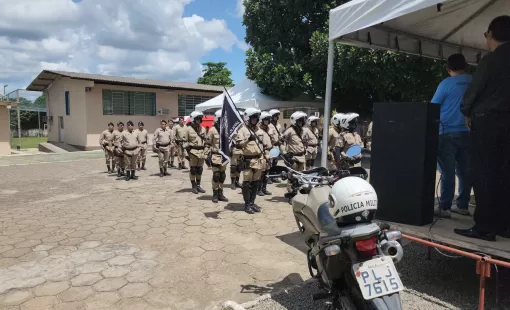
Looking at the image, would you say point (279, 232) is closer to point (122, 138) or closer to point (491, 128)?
point (491, 128)

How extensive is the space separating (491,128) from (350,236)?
6.02 feet

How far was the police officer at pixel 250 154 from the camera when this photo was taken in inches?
265

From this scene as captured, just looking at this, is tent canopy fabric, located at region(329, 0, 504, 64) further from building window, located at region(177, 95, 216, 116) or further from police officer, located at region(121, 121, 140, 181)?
building window, located at region(177, 95, 216, 116)

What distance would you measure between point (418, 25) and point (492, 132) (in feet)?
11.5

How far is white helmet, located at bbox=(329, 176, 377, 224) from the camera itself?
2.42 meters

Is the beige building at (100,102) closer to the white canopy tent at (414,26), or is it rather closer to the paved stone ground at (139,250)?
the paved stone ground at (139,250)

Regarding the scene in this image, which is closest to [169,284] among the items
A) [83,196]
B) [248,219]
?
[248,219]

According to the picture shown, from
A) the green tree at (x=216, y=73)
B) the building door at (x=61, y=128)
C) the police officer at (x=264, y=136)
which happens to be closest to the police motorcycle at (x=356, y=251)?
the police officer at (x=264, y=136)

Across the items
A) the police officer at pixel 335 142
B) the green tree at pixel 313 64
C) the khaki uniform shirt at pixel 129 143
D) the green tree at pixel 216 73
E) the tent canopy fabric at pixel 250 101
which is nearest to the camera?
the police officer at pixel 335 142

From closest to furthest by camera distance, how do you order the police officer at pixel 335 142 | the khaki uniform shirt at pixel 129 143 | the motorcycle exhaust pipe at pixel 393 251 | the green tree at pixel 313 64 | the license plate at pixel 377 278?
the license plate at pixel 377 278
the motorcycle exhaust pipe at pixel 393 251
the police officer at pixel 335 142
the khaki uniform shirt at pixel 129 143
the green tree at pixel 313 64

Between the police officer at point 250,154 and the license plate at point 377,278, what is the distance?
4.46 m

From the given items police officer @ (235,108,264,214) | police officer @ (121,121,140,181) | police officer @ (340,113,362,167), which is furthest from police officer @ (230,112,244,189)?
police officer @ (121,121,140,181)

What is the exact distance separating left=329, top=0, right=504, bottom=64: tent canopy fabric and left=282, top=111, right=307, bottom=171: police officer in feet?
8.17

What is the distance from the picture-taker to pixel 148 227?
6031 millimetres
